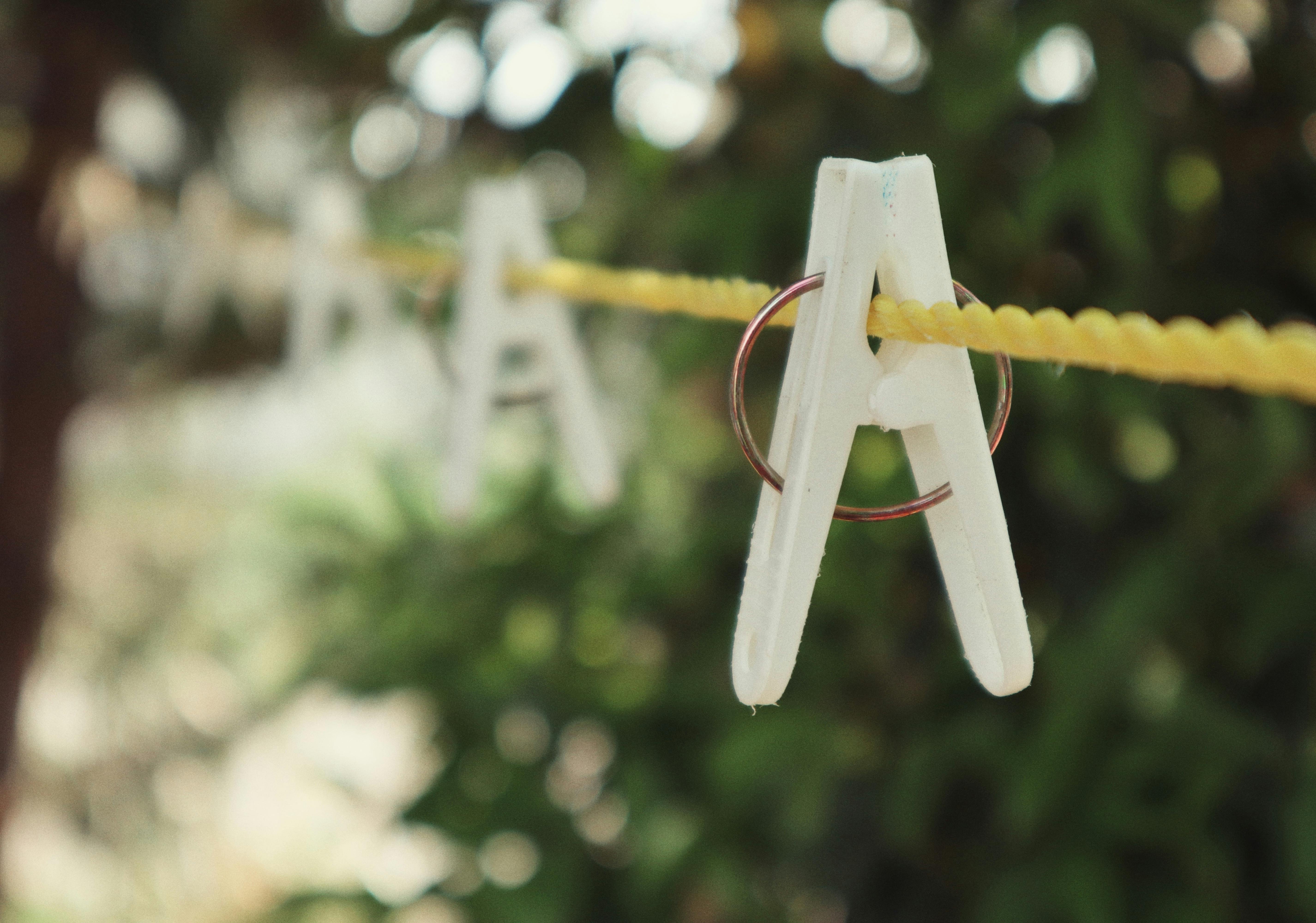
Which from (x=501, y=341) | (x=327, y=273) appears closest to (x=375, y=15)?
(x=327, y=273)

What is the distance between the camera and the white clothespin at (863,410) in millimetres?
246

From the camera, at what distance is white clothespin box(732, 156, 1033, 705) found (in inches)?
9.7

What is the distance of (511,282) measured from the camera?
49 cm

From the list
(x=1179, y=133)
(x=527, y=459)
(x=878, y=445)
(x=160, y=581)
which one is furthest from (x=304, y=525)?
(x=160, y=581)

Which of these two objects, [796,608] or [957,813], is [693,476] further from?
[796,608]

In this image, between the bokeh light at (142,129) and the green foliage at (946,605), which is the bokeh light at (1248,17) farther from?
the bokeh light at (142,129)

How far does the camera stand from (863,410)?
255 millimetres

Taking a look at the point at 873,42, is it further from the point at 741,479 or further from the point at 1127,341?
the point at 1127,341

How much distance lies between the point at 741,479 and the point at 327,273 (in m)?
0.42

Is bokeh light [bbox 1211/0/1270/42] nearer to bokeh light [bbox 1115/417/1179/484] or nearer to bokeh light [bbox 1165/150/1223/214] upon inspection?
bokeh light [bbox 1165/150/1223/214]

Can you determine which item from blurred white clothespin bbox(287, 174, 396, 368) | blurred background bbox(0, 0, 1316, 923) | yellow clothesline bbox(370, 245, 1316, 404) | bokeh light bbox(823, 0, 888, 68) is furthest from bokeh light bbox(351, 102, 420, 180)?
yellow clothesline bbox(370, 245, 1316, 404)

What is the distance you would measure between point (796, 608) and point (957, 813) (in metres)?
0.69

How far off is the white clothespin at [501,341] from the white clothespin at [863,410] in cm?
24

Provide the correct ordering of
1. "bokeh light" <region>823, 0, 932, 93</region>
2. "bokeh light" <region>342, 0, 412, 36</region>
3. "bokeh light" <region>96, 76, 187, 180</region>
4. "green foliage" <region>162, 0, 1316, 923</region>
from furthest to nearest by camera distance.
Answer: "bokeh light" <region>96, 76, 187, 180</region> → "bokeh light" <region>342, 0, 412, 36</region> → "bokeh light" <region>823, 0, 932, 93</region> → "green foliage" <region>162, 0, 1316, 923</region>
